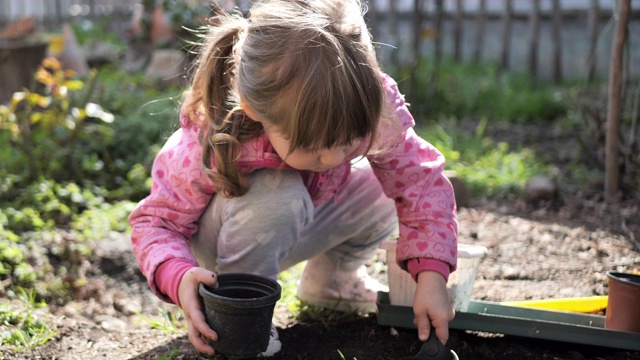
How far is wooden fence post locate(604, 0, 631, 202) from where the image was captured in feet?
10.8

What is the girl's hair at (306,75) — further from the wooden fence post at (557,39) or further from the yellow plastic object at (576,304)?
the wooden fence post at (557,39)

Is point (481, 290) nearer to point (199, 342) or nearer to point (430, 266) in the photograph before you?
point (430, 266)

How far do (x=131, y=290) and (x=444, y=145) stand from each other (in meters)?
2.22

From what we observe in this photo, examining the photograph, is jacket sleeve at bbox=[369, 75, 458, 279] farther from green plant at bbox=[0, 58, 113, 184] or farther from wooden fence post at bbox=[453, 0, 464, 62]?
wooden fence post at bbox=[453, 0, 464, 62]

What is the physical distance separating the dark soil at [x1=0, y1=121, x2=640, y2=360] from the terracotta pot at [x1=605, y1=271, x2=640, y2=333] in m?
0.07

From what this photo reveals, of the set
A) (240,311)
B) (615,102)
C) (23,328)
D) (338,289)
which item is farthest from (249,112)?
(615,102)

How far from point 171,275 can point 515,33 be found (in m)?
6.13

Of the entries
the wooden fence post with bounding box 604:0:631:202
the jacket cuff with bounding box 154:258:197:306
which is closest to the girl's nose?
the jacket cuff with bounding box 154:258:197:306

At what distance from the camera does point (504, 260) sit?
295cm

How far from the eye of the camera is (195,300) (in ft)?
6.15

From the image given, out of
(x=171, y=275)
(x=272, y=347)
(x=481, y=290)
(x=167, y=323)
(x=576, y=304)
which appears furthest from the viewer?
(x=481, y=290)

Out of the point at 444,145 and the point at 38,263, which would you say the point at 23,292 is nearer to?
the point at 38,263

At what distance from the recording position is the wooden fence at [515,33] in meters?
6.80

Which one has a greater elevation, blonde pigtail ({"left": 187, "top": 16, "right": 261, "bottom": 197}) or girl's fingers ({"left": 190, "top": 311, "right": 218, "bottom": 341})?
blonde pigtail ({"left": 187, "top": 16, "right": 261, "bottom": 197})
